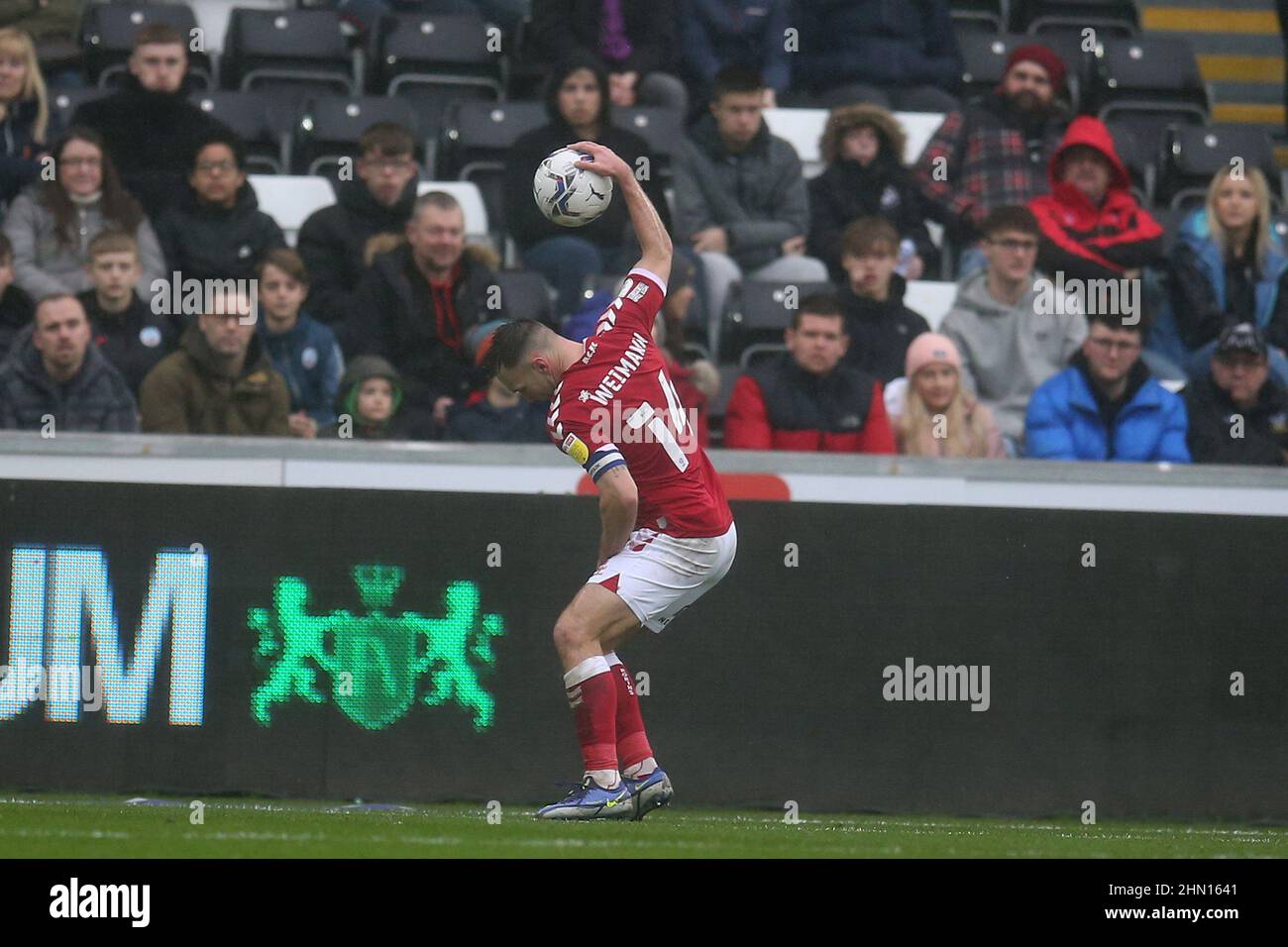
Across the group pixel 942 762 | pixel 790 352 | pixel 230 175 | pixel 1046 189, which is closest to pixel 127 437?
pixel 230 175

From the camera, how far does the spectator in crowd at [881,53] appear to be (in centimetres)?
1495

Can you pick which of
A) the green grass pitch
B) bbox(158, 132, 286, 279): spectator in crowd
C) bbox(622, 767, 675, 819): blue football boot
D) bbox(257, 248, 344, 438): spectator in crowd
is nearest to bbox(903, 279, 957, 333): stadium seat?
bbox(257, 248, 344, 438): spectator in crowd

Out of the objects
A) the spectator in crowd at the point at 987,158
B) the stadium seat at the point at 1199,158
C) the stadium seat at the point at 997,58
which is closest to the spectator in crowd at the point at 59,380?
the spectator in crowd at the point at 987,158

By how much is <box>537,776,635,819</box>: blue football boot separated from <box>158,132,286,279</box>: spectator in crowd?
491 cm

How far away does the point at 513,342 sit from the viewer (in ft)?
28.4

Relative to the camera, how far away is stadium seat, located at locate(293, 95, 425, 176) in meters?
14.0

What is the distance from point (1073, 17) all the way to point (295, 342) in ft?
25.8

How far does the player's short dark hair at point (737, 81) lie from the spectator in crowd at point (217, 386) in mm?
3716

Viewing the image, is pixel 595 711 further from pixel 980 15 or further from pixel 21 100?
pixel 980 15

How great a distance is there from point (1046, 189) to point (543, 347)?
245 inches

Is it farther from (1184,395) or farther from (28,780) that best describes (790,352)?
(28,780)

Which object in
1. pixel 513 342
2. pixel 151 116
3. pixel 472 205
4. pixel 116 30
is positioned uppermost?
pixel 116 30

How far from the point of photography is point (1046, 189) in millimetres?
13883

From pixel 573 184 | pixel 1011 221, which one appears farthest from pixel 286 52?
pixel 573 184
